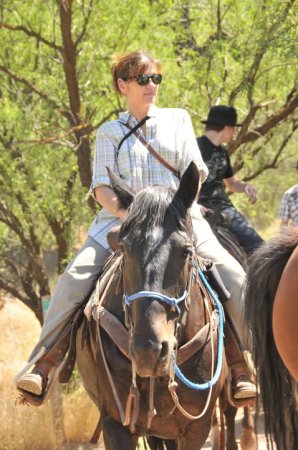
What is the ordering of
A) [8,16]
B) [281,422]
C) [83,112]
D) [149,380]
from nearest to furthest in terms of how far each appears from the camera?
[281,422], [149,380], [83,112], [8,16]

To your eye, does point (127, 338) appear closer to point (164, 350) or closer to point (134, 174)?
point (164, 350)

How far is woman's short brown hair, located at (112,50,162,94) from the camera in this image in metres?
6.44

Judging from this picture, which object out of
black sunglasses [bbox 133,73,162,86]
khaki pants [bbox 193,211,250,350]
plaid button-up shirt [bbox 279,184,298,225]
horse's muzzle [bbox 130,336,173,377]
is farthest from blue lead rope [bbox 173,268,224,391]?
plaid button-up shirt [bbox 279,184,298,225]

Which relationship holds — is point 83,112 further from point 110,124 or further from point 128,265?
point 128,265

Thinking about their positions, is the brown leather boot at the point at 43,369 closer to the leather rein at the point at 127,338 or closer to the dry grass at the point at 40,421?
the leather rein at the point at 127,338

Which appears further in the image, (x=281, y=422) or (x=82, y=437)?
(x=82, y=437)

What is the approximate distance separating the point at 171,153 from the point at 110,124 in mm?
516

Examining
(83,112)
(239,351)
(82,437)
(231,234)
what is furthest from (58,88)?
(239,351)

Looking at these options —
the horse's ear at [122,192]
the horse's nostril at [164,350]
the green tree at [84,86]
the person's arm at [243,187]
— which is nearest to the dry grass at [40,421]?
the green tree at [84,86]

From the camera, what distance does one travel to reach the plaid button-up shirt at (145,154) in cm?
625

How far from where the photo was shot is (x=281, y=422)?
15.9 feet

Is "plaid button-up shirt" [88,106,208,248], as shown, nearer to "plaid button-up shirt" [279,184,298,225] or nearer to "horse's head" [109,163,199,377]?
"horse's head" [109,163,199,377]

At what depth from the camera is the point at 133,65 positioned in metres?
6.46

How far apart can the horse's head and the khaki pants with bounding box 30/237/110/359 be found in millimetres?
1025
